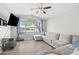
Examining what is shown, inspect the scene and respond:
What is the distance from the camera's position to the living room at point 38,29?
3.74ft

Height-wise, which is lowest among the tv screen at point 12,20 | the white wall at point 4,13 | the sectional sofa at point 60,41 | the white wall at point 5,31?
the sectional sofa at point 60,41

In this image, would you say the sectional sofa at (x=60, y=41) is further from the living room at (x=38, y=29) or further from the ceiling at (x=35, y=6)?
the ceiling at (x=35, y=6)

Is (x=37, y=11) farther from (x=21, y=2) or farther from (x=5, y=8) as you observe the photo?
(x=5, y=8)

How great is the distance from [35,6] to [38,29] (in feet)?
1.20

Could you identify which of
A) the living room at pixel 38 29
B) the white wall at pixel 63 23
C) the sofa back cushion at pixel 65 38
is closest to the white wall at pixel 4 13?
the living room at pixel 38 29

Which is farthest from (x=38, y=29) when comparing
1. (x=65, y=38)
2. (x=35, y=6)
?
(x=65, y=38)

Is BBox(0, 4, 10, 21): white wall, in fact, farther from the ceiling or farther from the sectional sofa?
the sectional sofa

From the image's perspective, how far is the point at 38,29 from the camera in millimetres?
1331

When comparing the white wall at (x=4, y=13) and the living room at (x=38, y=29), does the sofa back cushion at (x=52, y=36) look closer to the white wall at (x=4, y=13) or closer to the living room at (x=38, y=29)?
the living room at (x=38, y=29)

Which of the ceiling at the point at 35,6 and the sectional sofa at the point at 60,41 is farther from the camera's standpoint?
the sectional sofa at the point at 60,41

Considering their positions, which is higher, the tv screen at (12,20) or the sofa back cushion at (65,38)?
the tv screen at (12,20)

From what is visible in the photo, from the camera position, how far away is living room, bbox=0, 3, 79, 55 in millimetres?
1140

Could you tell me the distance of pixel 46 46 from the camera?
4.40 feet
